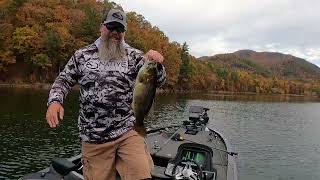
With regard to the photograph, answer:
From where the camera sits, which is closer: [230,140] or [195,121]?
[195,121]

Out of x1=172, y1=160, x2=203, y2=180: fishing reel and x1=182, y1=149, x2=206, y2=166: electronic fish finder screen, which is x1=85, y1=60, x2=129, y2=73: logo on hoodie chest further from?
x1=182, y1=149, x2=206, y2=166: electronic fish finder screen

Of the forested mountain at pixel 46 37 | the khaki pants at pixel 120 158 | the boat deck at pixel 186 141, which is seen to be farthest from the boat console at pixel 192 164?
the forested mountain at pixel 46 37

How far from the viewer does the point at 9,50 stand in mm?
91500

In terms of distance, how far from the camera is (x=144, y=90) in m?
5.42

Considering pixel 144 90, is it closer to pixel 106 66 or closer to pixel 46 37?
pixel 106 66

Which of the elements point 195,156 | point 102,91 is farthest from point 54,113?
point 195,156

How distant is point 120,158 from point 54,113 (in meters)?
1.14

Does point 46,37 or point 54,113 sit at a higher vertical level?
point 46,37

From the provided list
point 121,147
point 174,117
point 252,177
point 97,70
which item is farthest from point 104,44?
point 174,117

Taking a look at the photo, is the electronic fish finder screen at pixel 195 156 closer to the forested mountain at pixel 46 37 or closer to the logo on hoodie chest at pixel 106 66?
the logo on hoodie chest at pixel 106 66

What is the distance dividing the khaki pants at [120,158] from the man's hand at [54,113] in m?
0.74

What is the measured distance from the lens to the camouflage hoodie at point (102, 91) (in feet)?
18.5

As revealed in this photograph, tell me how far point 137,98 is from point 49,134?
2478cm

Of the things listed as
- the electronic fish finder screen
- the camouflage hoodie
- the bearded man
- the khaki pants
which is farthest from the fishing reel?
the camouflage hoodie
